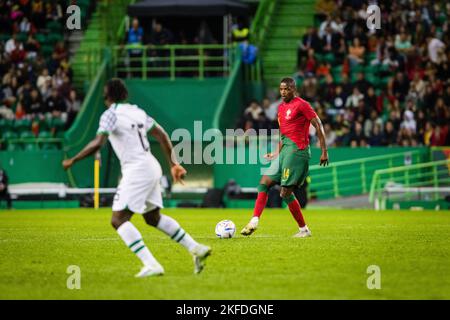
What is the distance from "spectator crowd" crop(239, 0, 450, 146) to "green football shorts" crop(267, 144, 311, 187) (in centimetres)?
Result: 1403

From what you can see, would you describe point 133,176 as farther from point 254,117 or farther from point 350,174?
point 254,117

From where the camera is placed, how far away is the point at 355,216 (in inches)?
923

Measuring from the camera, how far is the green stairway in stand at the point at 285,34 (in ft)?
114

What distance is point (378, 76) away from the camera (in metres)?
31.9

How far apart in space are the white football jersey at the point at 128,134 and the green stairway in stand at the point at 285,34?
23.7m

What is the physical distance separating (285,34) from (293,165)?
20556 mm

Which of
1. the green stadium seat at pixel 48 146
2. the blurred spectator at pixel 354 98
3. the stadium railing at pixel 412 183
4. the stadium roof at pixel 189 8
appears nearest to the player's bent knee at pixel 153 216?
the stadium railing at pixel 412 183

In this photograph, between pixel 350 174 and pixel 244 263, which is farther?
pixel 350 174

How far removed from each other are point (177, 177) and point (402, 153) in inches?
726

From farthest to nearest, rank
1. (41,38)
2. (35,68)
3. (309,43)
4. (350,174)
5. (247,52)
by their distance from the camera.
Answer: (41,38) < (35,68) < (247,52) < (309,43) < (350,174)

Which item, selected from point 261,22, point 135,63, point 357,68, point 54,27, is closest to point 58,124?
point 135,63
